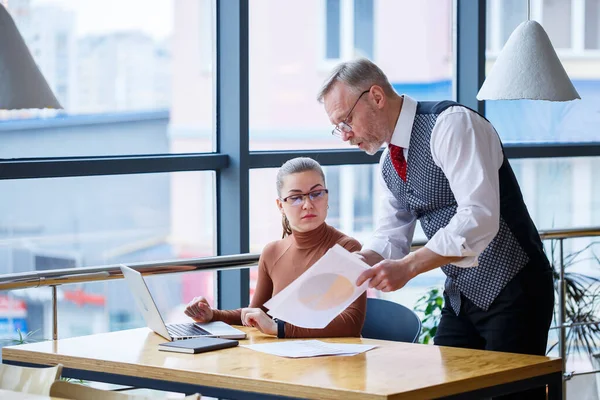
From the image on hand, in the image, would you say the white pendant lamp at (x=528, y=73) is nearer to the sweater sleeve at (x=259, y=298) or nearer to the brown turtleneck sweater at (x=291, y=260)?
the brown turtleneck sweater at (x=291, y=260)

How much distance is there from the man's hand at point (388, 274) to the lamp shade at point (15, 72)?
1.01 m

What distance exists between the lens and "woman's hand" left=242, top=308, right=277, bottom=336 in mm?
3000

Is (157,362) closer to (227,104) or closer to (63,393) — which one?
(63,393)

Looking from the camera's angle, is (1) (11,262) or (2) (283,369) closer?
(2) (283,369)

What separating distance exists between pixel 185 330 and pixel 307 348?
0.46 meters

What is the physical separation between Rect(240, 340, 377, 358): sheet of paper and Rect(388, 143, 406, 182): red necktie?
0.53 m

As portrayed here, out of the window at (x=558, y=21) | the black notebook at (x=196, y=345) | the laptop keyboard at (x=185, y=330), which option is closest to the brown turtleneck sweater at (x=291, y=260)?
the laptop keyboard at (x=185, y=330)

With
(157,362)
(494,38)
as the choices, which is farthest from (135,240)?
(494,38)

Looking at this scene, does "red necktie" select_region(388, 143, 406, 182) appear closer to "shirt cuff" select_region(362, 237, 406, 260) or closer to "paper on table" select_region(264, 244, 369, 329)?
"shirt cuff" select_region(362, 237, 406, 260)

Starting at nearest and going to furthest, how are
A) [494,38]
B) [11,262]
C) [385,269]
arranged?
[385,269], [11,262], [494,38]

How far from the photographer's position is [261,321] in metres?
3.01

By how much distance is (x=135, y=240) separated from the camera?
4391 mm

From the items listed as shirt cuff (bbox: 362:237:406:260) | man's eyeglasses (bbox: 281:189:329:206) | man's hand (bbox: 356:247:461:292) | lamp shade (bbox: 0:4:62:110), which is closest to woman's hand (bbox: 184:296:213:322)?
man's eyeglasses (bbox: 281:189:329:206)

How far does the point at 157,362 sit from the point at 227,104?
1.99m
